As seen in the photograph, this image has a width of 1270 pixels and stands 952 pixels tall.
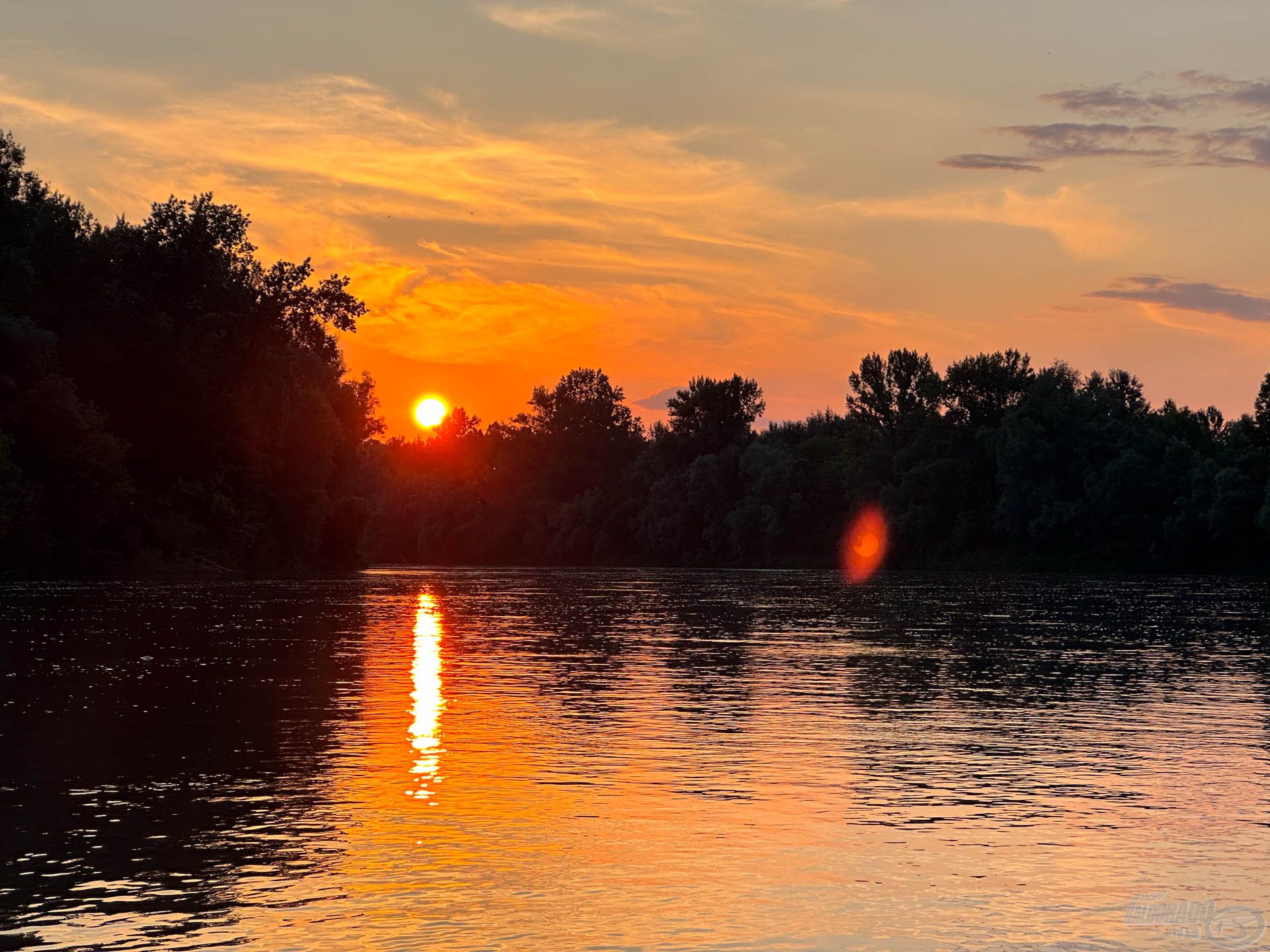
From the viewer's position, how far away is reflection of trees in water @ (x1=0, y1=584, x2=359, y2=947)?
1178 cm

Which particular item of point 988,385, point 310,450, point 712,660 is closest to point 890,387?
point 988,385

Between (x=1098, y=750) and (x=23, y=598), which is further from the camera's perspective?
(x=23, y=598)

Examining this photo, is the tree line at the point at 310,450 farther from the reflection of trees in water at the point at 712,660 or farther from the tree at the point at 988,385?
the reflection of trees in water at the point at 712,660

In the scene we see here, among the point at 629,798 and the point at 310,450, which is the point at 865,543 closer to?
the point at 310,450

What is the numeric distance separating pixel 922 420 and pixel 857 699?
150943 mm

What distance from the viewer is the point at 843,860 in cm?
1304

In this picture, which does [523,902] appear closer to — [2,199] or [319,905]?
[319,905]

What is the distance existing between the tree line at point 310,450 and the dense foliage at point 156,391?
0.46 feet

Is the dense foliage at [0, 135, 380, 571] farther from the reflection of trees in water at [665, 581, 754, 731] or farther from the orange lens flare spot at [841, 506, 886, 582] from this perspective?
A: the orange lens flare spot at [841, 506, 886, 582]

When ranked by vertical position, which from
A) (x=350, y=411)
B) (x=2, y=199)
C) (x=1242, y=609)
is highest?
(x=2, y=199)

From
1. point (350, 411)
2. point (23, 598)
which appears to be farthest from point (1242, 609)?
point (350, 411)

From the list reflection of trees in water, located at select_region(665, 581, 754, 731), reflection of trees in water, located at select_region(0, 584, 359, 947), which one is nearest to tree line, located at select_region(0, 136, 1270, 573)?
reflection of trees in water, located at select_region(665, 581, 754, 731)

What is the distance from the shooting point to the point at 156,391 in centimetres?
10131

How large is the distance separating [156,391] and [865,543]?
87.4 m
